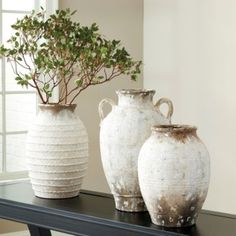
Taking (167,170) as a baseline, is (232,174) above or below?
below

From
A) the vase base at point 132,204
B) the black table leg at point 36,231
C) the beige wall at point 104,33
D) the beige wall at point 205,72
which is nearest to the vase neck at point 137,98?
the vase base at point 132,204

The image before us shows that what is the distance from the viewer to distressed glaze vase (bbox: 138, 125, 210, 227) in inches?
69.3

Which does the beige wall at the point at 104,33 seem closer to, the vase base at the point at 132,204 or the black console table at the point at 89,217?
the black console table at the point at 89,217

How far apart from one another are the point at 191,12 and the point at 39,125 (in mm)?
1994

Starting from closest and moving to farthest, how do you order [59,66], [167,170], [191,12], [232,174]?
[167,170]
[59,66]
[232,174]
[191,12]

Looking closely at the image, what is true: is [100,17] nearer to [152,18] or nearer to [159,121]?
[152,18]

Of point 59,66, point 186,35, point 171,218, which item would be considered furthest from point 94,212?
point 186,35

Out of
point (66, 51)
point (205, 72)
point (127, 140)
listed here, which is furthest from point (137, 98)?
point (205, 72)

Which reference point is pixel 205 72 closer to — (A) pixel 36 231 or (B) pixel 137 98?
(A) pixel 36 231

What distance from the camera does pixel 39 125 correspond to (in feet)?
7.46

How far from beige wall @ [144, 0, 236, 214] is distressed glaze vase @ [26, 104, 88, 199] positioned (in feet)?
5.33

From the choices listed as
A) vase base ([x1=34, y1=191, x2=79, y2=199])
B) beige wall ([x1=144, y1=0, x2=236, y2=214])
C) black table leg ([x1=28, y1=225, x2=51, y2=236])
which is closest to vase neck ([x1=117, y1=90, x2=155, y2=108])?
vase base ([x1=34, y1=191, x2=79, y2=199])

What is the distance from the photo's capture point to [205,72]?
12.6 feet

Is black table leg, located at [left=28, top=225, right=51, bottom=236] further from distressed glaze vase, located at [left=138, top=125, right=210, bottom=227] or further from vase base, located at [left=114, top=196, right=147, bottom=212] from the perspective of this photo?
distressed glaze vase, located at [left=138, top=125, right=210, bottom=227]
